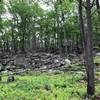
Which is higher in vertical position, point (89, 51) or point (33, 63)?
point (89, 51)

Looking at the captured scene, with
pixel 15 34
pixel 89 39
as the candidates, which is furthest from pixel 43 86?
pixel 15 34

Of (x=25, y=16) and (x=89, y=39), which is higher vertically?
(x=25, y=16)

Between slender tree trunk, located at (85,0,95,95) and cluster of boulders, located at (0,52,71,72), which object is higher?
slender tree trunk, located at (85,0,95,95)

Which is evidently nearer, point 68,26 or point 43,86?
point 43,86

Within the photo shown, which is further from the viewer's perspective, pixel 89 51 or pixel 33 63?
pixel 33 63

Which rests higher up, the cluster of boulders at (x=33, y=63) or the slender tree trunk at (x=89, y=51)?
the slender tree trunk at (x=89, y=51)

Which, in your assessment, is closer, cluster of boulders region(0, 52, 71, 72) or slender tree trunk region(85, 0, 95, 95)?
slender tree trunk region(85, 0, 95, 95)

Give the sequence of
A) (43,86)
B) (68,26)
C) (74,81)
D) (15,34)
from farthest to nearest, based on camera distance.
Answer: (15,34)
(68,26)
(74,81)
(43,86)

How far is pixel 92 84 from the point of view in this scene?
483 inches

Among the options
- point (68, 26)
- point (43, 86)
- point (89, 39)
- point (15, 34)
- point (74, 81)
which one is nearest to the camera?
point (89, 39)

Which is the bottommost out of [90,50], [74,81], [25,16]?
[74,81]

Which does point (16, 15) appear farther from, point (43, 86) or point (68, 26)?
point (43, 86)

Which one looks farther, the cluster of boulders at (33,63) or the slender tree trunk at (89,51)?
the cluster of boulders at (33,63)

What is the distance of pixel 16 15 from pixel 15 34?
726 cm
